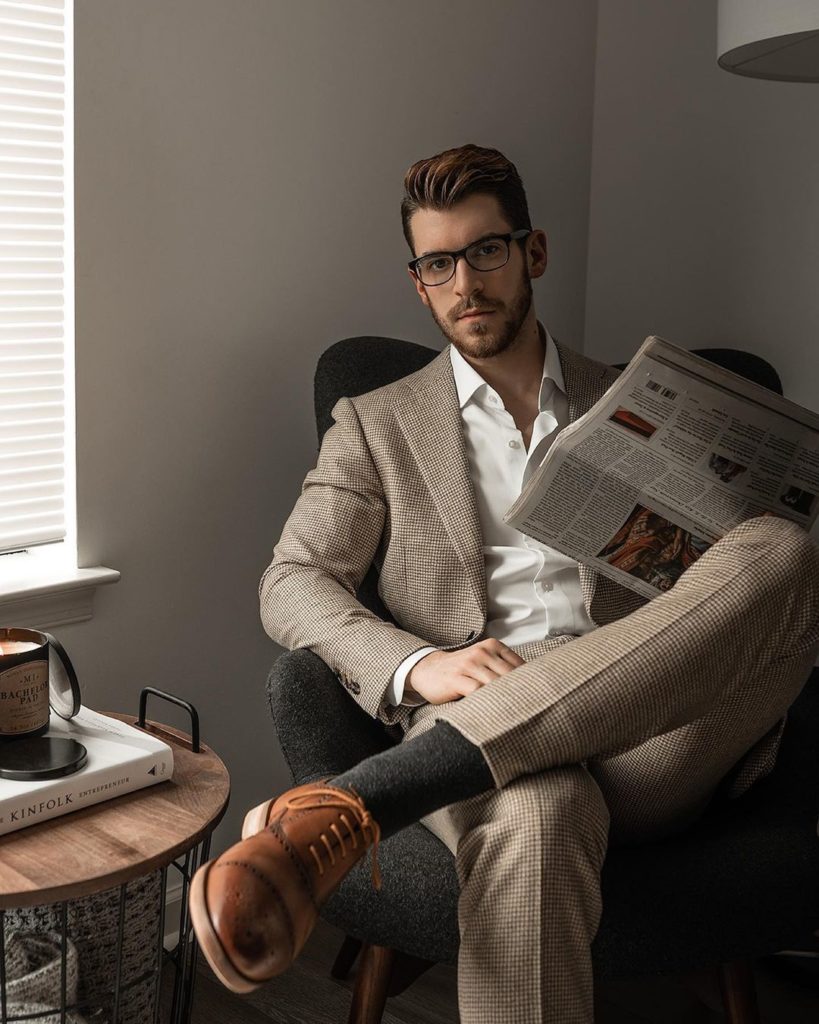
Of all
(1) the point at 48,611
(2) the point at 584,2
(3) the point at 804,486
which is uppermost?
(2) the point at 584,2

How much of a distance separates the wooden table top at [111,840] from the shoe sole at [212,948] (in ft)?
0.45

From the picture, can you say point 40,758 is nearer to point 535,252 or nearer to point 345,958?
point 345,958

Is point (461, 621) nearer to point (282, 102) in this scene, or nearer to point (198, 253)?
point (198, 253)

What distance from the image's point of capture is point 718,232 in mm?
2289

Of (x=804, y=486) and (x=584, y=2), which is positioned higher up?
(x=584, y=2)

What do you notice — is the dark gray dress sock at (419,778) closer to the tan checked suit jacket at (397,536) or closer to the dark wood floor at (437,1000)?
the tan checked suit jacket at (397,536)

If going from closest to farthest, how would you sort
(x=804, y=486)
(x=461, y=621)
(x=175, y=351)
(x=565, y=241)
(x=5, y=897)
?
(x=5, y=897)
(x=804, y=486)
(x=461, y=621)
(x=175, y=351)
(x=565, y=241)

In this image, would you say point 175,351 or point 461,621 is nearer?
point 461,621

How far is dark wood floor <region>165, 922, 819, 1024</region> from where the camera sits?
1682 mm

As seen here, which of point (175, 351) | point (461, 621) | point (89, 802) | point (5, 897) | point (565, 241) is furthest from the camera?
point (565, 241)

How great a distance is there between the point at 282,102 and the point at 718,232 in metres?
0.97

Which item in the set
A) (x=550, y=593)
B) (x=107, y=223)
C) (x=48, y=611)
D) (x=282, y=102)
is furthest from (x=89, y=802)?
(x=282, y=102)

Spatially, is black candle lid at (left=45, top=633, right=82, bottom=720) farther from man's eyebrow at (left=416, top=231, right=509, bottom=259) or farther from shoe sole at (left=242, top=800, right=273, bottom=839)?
man's eyebrow at (left=416, top=231, right=509, bottom=259)

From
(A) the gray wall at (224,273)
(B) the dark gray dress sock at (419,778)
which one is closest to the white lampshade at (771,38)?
Answer: (A) the gray wall at (224,273)
